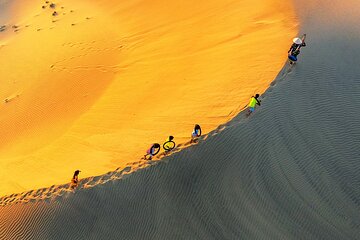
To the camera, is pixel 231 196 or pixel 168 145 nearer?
pixel 231 196

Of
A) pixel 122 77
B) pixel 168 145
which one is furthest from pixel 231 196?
pixel 122 77

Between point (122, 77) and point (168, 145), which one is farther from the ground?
A: point (122, 77)

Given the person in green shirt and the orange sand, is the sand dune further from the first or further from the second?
the orange sand

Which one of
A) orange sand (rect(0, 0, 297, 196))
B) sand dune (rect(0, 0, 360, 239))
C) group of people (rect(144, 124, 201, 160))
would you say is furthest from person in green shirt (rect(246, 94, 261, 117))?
group of people (rect(144, 124, 201, 160))

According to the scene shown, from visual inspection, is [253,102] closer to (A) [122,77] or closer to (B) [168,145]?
(B) [168,145]

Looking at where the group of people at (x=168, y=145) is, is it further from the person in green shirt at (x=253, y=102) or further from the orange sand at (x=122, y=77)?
the person in green shirt at (x=253, y=102)

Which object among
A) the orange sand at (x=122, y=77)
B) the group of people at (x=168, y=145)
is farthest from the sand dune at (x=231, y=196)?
the orange sand at (x=122, y=77)

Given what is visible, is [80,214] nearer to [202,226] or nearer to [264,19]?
[202,226]

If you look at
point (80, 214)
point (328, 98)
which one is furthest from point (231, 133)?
point (80, 214)
